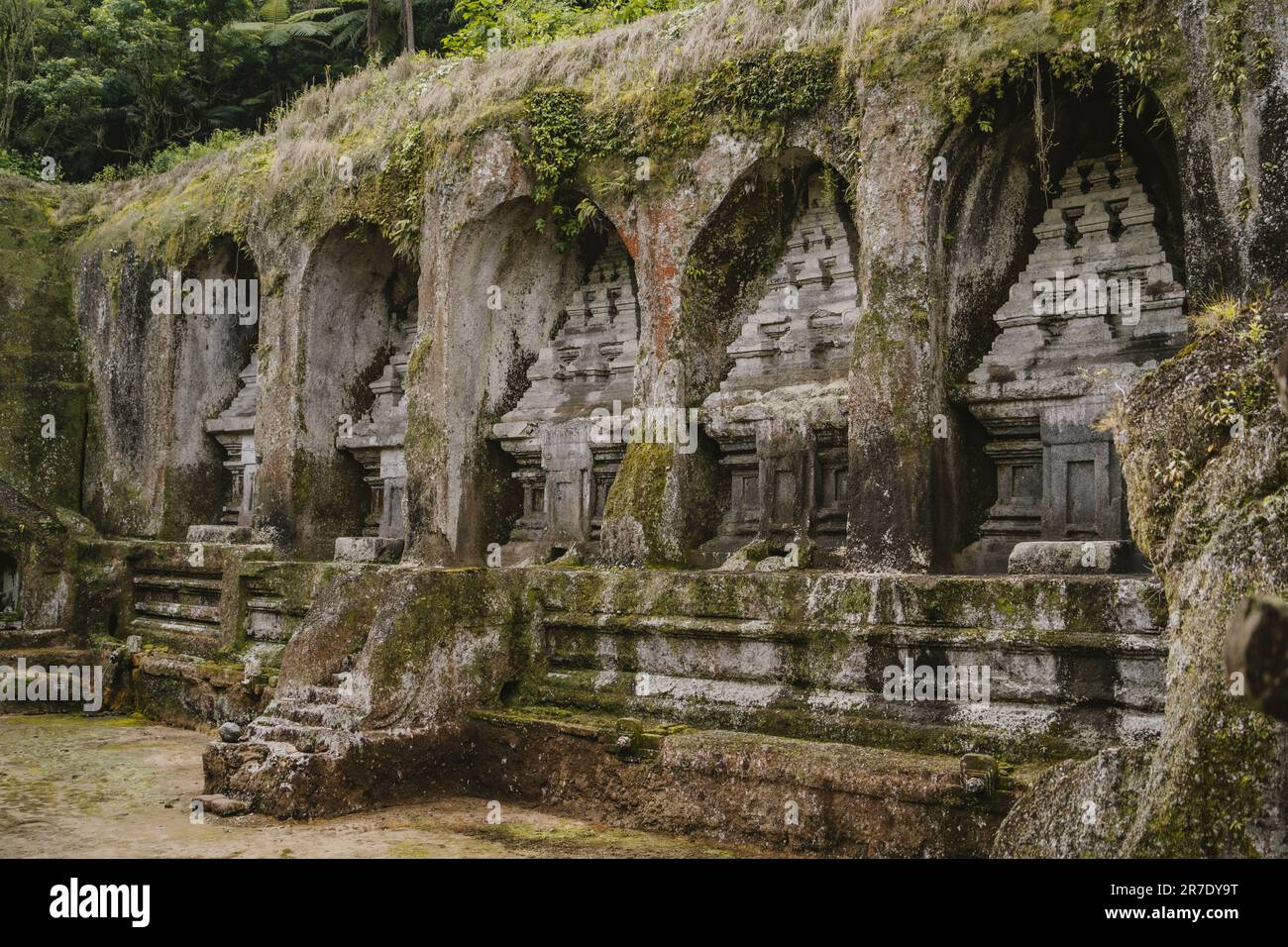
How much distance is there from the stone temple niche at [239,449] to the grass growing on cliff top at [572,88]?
1653mm

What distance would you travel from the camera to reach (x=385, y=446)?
41.5 ft

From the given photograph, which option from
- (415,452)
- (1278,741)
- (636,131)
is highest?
(636,131)

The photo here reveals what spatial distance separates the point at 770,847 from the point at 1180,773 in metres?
3.20

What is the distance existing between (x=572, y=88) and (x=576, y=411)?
8.89 feet

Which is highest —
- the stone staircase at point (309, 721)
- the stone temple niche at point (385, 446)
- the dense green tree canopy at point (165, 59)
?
the dense green tree canopy at point (165, 59)

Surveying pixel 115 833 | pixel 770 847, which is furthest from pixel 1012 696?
pixel 115 833

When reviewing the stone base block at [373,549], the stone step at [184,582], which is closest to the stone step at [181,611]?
the stone step at [184,582]

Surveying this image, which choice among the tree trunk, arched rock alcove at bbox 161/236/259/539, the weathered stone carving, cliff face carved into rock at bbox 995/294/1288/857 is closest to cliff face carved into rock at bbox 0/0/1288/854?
cliff face carved into rock at bbox 995/294/1288/857

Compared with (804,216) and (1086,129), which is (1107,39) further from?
(804,216)

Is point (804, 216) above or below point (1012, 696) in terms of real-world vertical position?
above

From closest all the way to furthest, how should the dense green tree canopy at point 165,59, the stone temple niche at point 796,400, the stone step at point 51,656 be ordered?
the stone temple niche at point 796,400 → the stone step at point 51,656 → the dense green tree canopy at point 165,59

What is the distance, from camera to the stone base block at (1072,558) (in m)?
7.48

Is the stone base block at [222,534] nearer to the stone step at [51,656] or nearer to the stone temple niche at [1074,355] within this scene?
the stone step at [51,656]

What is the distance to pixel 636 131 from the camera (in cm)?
992
